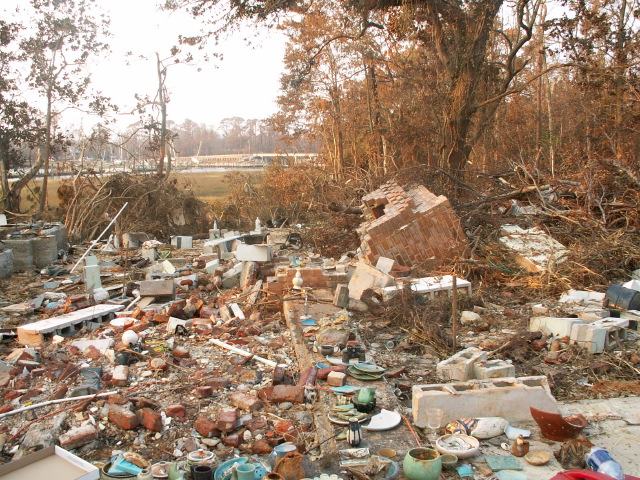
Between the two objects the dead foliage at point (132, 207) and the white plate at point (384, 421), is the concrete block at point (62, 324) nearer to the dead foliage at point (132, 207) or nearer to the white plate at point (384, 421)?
the white plate at point (384, 421)

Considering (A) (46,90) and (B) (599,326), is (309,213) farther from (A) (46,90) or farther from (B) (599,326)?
(B) (599,326)

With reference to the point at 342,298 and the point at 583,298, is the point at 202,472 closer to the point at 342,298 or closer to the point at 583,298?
the point at 342,298

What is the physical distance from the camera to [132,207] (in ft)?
51.3

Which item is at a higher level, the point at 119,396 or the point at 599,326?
the point at 599,326

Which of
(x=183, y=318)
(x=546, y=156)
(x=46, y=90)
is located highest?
(x=46, y=90)

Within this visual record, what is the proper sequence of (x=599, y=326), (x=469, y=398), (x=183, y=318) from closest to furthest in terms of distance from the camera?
(x=469, y=398) → (x=599, y=326) → (x=183, y=318)

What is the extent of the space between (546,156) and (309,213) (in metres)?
6.89

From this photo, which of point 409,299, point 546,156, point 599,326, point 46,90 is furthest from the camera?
point 46,90

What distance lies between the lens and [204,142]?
52000 millimetres

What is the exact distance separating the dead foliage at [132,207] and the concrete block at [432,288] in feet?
31.9

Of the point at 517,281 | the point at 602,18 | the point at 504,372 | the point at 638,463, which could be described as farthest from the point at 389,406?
the point at 602,18

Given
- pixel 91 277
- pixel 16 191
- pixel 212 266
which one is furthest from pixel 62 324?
pixel 16 191

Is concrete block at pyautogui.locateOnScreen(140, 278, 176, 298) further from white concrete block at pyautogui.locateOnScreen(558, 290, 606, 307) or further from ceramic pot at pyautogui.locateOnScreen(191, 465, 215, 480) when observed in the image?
white concrete block at pyautogui.locateOnScreen(558, 290, 606, 307)

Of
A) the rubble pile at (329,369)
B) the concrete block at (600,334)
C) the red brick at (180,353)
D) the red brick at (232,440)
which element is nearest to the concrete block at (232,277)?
the rubble pile at (329,369)
